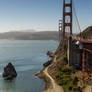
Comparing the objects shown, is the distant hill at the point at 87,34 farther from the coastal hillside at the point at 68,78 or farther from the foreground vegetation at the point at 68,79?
the foreground vegetation at the point at 68,79

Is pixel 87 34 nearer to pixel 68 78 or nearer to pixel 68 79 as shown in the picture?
pixel 68 78

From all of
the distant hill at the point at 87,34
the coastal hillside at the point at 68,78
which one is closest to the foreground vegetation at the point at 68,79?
the coastal hillside at the point at 68,78

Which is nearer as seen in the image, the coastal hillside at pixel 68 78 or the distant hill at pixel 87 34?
the coastal hillside at pixel 68 78

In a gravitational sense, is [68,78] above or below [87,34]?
below

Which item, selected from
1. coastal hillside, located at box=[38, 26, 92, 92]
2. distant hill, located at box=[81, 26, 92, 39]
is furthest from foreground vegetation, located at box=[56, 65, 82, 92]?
distant hill, located at box=[81, 26, 92, 39]

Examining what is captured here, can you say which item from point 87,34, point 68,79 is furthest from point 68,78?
point 87,34

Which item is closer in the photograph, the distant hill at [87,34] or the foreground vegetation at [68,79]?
the foreground vegetation at [68,79]

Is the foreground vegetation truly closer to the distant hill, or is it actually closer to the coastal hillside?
the coastal hillside

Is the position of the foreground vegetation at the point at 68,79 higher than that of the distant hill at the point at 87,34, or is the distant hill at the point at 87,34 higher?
the distant hill at the point at 87,34

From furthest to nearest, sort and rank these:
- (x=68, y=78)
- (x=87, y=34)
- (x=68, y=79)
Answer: (x=87, y=34) < (x=68, y=78) < (x=68, y=79)

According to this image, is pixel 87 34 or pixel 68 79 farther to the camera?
pixel 87 34

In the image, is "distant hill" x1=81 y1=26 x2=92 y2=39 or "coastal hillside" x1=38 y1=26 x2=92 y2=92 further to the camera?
"distant hill" x1=81 y1=26 x2=92 y2=39
